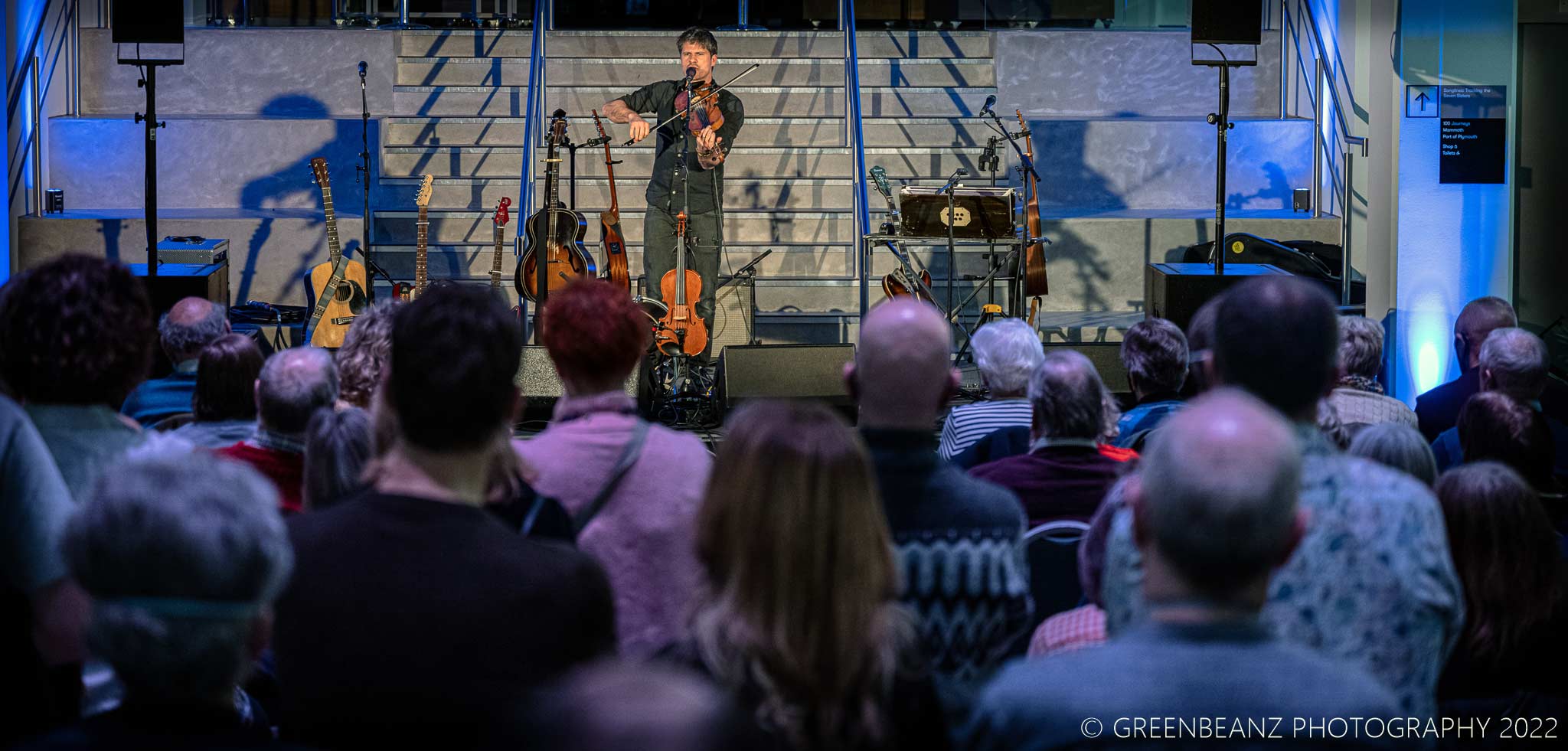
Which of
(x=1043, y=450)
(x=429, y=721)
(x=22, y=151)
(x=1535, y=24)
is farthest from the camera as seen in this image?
(x=22, y=151)

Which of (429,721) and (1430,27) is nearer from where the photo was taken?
(429,721)

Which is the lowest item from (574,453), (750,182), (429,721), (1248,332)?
(429,721)

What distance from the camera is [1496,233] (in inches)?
274

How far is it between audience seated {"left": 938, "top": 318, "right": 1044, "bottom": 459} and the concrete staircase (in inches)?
187

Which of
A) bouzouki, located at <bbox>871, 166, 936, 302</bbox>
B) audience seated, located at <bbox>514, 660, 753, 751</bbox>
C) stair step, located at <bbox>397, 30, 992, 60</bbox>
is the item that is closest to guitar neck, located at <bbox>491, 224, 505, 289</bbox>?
bouzouki, located at <bbox>871, 166, 936, 302</bbox>

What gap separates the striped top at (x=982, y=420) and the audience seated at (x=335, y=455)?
5.17 feet

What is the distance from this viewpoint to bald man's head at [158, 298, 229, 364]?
13.6 feet

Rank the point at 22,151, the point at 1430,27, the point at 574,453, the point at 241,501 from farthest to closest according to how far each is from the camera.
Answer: the point at 22,151 < the point at 1430,27 < the point at 574,453 < the point at 241,501

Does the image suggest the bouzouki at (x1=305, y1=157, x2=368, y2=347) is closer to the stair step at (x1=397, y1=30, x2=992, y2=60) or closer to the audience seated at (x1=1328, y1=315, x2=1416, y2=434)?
the stair step at (x1=397, y1=30, x2=992, y2=60)

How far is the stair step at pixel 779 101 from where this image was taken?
9.61 m

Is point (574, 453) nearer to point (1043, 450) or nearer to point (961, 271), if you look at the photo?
point (1043, 450)

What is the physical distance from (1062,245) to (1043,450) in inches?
246

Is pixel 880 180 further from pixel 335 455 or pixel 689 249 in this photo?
pixel 335 455

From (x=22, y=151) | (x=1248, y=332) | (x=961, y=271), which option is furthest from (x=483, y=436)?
(x=22, y=151)
